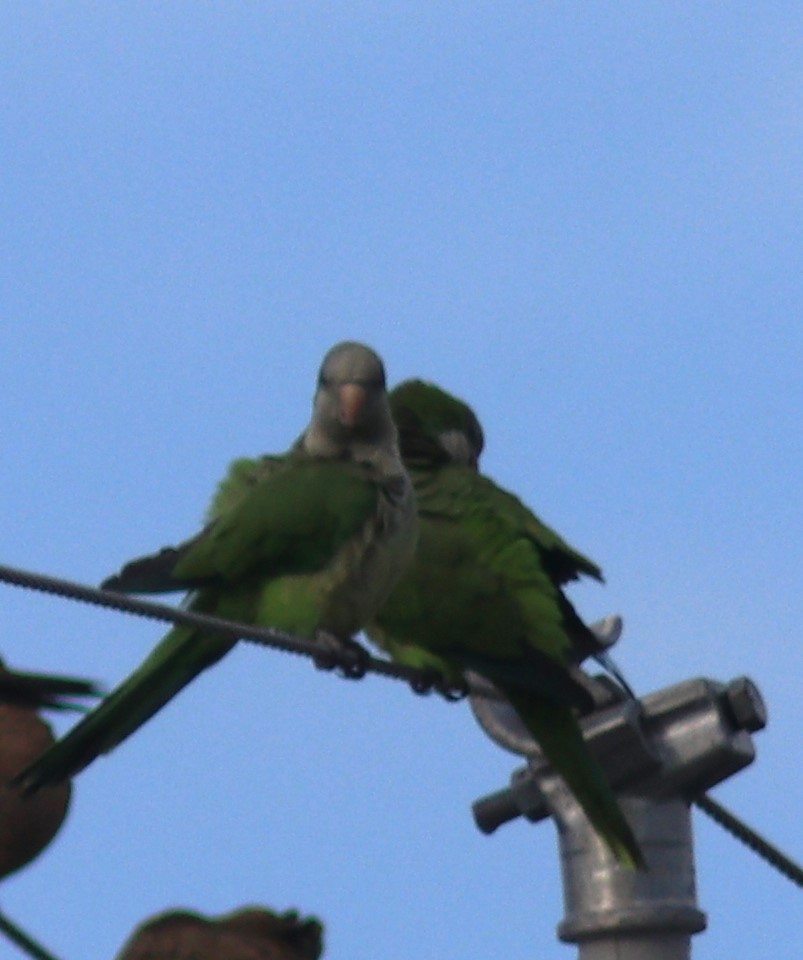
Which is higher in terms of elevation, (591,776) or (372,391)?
(372,391)

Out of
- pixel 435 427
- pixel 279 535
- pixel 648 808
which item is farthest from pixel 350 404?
pixel 648 808

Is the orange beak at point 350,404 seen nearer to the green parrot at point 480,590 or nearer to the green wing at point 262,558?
the green wing at point 262,558

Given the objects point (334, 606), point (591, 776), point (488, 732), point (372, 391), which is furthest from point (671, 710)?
point (372, 391)

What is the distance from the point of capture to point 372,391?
6230mm

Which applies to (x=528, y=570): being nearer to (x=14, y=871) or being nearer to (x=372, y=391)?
(x=372, y=391)

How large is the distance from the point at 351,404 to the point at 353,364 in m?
0.19

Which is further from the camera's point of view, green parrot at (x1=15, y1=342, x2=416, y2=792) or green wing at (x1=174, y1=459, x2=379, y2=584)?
green wing at (x1=174, y1=459, x2=379, y2=584)

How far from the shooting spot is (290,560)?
19.5ft

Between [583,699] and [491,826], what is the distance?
42cm

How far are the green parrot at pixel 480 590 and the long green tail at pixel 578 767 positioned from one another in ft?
0.08

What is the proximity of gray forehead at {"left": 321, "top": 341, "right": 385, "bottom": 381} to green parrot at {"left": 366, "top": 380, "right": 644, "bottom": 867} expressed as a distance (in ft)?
1.91

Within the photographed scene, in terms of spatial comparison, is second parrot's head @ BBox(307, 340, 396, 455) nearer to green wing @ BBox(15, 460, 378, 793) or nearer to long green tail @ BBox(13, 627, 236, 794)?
green wing @ BBox(15, 460, 378, 793)

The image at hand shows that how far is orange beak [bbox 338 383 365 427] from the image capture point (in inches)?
242

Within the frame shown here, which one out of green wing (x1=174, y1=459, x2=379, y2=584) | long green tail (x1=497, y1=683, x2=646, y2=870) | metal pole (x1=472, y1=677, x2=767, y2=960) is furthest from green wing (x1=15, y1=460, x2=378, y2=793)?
metal pole (x1=472, y1=677, x2=767, y2=960)
